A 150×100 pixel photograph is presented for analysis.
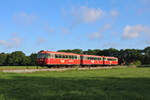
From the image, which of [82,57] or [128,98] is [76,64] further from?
[128,98]

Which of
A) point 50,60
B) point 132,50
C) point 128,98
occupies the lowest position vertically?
point 128,98

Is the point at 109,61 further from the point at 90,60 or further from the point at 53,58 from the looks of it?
the point at 53,58

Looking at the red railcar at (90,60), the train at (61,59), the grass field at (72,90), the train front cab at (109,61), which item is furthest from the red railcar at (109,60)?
the grass field at (72,90)

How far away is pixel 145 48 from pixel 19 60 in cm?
6865

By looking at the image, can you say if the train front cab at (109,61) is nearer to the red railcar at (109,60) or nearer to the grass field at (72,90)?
the red railcar at (109,60)

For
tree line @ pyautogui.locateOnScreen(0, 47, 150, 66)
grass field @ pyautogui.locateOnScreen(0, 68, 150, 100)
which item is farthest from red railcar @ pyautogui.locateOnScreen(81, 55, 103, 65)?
tree line @ pyautogui.locateOnScreen(0, 47, 150, 66)

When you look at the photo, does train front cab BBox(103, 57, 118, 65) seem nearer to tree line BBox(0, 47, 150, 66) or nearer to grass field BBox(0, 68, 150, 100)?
tree line BBox(0, 47, 150, 66)

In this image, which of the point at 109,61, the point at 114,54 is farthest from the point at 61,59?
the point at 114,54

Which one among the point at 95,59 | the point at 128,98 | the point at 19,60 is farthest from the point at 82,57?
the point at 19,60

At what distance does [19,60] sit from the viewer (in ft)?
272

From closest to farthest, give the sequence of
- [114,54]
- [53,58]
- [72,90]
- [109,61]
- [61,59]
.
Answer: [72,90], [53,58], [61,59], [109,61], [114,54]

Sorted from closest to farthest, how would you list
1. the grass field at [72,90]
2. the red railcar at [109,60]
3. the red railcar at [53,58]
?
the grass field at [72,90]
the red railcar at [53,58]
the red railcar at [109,60]

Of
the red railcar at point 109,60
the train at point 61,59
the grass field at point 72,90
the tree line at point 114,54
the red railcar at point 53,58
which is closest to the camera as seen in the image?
the grass field at point 72,90

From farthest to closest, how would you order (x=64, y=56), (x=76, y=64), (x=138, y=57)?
(x=138, y=57)
(x=76, y=64)
(x=64, y=56)
